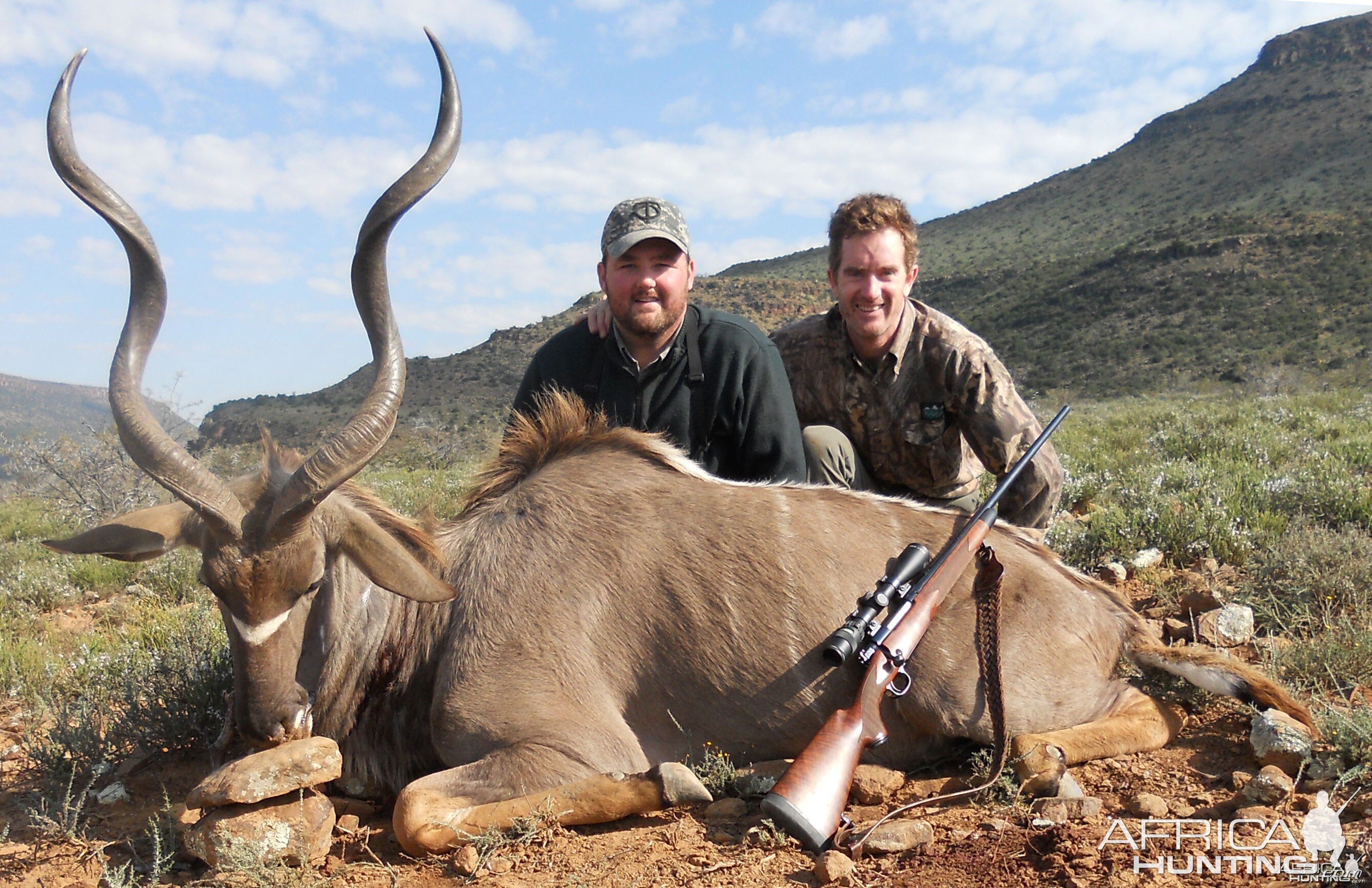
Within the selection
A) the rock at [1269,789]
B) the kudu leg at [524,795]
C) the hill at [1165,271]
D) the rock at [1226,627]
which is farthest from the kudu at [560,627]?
the hill at [1165,271]

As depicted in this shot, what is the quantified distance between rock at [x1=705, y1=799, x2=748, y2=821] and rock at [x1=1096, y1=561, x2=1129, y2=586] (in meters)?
3.38

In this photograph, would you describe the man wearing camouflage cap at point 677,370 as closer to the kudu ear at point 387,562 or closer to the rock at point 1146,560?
the kudu ear at point 387,562

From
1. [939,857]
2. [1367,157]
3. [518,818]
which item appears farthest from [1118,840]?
[1367,157]

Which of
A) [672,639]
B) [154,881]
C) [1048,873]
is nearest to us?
[1048,873]

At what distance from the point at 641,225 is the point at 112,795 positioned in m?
3.67

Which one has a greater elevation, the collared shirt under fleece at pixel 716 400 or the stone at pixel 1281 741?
the collared shirt under fleece at pixel 716 400

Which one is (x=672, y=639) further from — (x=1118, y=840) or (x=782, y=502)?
(x=1118, y=840)

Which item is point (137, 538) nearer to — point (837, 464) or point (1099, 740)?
point (837, 464)

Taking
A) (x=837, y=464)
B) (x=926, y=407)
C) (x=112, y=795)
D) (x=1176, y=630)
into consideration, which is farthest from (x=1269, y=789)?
(x=112, y=795)

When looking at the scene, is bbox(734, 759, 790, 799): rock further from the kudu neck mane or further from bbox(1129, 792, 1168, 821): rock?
the kudu neck mane

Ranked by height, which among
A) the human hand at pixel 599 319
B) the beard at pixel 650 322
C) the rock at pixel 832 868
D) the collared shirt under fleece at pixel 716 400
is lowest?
the rock at pixel 832 868

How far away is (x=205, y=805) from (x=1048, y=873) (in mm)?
2759

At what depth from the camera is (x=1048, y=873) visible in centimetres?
278

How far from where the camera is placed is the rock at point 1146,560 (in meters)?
5.86
